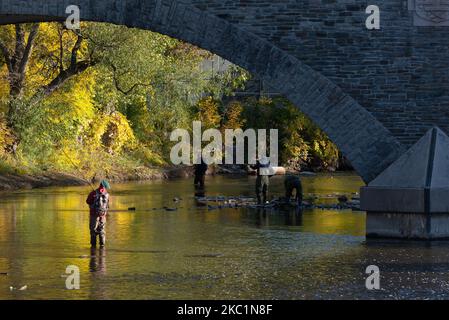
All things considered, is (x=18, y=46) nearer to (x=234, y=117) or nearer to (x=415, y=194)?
(x=234, y=117)

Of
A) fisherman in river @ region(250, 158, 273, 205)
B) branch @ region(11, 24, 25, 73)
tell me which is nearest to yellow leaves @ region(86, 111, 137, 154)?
branch @ region(11, 24, 25, 73)

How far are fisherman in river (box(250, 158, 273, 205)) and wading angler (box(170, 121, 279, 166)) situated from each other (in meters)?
19.0

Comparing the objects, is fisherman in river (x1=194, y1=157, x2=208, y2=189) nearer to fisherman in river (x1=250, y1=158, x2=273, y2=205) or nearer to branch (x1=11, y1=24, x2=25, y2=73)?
branch (x1=11, y1=24, x2=25, y2=73)

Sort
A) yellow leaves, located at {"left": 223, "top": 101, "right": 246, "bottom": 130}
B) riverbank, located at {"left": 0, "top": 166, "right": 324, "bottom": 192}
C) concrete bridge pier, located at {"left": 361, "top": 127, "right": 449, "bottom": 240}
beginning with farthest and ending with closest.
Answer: yellow leaves, located at {"left": 223, "top": 101, "right": 246, "bottom": 130} < riverbank, located at {"left": 0, "top": 166, "right": 324, "bottom": 192} < concrete bridge pier, located at {"left": 361, "top": 127, "right": 449, "bottom": 240}

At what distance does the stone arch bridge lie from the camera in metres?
21.9

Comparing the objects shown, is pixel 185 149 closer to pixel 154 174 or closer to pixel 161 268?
pixel 154 174

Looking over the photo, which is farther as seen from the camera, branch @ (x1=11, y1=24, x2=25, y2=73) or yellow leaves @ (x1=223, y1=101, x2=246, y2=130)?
yellow leaves @ (x1=223, y1=101, x2=246, y2=130)

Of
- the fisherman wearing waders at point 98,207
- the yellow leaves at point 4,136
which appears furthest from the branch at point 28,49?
the fisherman wearing waders at point 98,207

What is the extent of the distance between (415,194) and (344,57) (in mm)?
2992

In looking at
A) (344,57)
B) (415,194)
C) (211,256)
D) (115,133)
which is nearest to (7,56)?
(115,133)

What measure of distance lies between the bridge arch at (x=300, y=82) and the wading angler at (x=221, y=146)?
2979 centimetres

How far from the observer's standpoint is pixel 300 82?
21.9 m

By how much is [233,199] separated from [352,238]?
12530 mm
